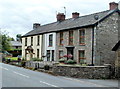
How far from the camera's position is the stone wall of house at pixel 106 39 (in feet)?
80.7

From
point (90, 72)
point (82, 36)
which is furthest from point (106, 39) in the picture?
point (90, 72)

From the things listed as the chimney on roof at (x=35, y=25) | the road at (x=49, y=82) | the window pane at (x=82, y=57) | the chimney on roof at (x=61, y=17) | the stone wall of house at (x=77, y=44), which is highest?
the chimney on roof at (x=61, y=17)

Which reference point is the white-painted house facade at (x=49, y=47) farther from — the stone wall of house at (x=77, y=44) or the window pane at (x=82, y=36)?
the window pane at (x=82, y=36)

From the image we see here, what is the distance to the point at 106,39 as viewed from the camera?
2545 cm

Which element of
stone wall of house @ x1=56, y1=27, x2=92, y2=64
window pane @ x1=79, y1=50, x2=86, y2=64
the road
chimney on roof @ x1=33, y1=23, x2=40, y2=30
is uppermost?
chimney on roof @ x1=33, y1=23, x2=40, y2=30

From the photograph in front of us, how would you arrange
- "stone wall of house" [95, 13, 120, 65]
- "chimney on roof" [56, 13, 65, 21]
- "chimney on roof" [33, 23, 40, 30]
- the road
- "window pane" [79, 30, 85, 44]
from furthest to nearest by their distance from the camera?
1. "chimney on roof" [33, 23, 40, 30]
2. "chimney on roof" [56, 13, 65, 21]
3. "window pane" [79, 30, 85, 44]
4. "stone wall of house" [95, 13, 120, 65]
5. the road

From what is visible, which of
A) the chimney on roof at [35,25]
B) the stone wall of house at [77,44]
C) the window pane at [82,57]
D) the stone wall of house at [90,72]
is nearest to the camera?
the stone wall of house at [90,72]

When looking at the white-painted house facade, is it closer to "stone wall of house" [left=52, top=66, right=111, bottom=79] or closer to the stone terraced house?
the stone terraced house

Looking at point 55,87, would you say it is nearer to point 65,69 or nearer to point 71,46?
point 65,69

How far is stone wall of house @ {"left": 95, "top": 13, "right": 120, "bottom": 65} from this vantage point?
24609 millimetres

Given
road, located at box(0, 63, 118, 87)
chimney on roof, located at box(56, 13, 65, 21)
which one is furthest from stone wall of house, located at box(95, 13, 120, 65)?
chimney on roof, located at box(56, 13, 65, 21)

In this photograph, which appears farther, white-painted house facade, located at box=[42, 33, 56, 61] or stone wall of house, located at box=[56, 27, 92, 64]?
white-painted house facade, located at box=[42, 33, 56, 61]

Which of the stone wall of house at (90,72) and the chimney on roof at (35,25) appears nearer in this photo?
the stone wall of house at (90,72)

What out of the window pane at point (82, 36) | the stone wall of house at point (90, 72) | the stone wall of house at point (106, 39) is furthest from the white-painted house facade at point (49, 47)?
the stone wall of house at point (90, 72)
